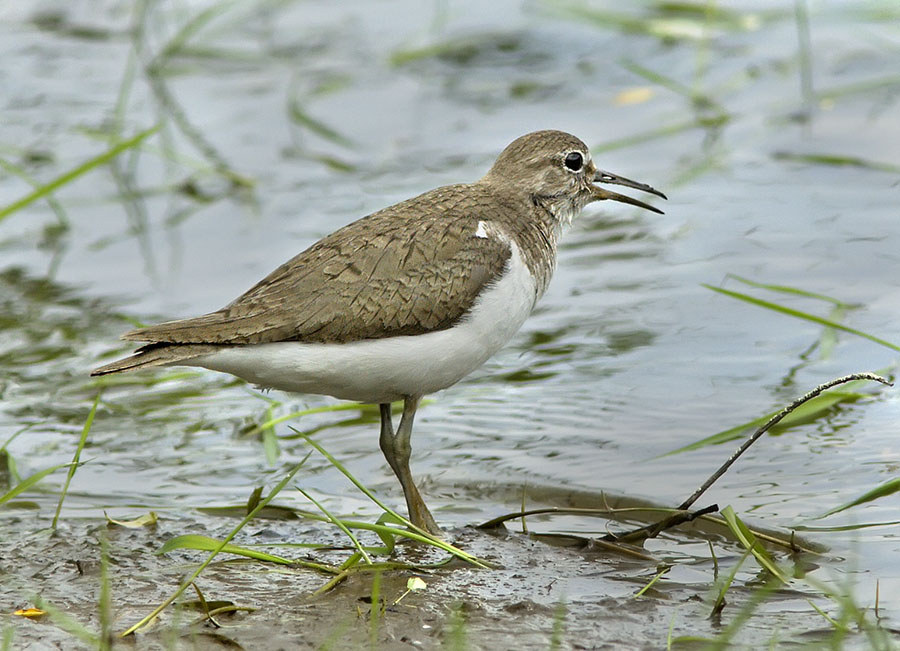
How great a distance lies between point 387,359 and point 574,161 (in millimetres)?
1748

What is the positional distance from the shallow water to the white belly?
690 millimetres

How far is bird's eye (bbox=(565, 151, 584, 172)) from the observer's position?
21.7 ft

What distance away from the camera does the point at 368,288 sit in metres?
5.60

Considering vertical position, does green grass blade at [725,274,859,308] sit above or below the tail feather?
above

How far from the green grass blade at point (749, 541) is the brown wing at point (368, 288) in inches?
59.2

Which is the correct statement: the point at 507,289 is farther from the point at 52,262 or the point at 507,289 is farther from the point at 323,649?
the point at 52,262

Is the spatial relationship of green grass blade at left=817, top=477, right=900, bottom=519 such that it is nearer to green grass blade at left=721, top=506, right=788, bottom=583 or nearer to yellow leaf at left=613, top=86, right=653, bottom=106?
green grass blade at left=721, top=506, right=788, bottom=583

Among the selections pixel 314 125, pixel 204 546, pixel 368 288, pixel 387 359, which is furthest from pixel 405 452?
pixel 314 125

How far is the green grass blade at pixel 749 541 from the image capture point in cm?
478

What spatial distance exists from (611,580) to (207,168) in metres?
6.00

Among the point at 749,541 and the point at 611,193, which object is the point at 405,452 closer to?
the point at 749,541

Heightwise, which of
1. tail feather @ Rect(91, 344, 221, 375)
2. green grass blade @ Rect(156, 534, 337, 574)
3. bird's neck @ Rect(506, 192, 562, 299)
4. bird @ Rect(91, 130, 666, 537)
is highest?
bird's neck @ Rect(506, 192, 562, 299)

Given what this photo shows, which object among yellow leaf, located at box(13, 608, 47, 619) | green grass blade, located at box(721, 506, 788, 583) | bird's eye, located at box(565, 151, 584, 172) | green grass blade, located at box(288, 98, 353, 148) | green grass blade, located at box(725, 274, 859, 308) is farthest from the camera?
green grass blade, located at box(288, 98, 353, 148)

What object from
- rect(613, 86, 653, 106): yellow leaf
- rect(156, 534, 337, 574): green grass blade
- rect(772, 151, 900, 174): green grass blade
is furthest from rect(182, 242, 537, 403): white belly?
rect(613, 86, 653, 106): yellow leaf
